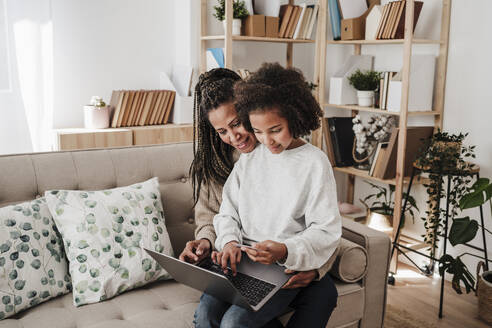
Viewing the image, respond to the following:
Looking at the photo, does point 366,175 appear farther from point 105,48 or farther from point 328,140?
point 105,48

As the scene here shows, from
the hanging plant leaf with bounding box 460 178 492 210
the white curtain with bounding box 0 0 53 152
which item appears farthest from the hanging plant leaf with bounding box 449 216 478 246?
the white curtain with bounding box 0 0 53 152

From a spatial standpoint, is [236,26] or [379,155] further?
[236,26]

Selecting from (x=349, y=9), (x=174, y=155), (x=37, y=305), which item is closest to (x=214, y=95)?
(x=174, y=155)

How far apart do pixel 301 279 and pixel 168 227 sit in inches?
27.3

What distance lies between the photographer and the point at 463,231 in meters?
2.34

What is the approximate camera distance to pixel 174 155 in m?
2.05

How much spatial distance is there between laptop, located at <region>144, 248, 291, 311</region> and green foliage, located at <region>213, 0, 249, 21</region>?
195 cm

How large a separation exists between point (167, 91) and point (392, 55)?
144cm

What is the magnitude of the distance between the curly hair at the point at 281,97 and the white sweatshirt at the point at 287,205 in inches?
4.4

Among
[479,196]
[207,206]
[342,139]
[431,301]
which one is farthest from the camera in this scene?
[342,139]

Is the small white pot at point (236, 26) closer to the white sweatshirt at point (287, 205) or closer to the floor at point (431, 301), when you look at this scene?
the white sweatshirt at point (287, 205)

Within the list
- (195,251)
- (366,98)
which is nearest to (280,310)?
(195,251)

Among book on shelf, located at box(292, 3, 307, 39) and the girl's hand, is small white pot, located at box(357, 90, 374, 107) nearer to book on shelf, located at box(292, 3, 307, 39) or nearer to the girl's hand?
book on shelf, located at box(292, 3, 307, 39)

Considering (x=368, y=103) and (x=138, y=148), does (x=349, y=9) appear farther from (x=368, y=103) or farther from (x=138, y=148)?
(x=138, y=148)
